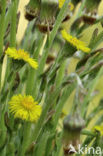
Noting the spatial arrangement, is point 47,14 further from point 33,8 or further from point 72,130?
point 72,130

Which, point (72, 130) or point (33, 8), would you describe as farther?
point (33, 8)

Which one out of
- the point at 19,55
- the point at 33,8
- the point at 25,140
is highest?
the point at 33,8

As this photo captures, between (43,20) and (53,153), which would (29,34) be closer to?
(43,20)

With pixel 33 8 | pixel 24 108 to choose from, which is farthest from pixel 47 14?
pixel 24 108

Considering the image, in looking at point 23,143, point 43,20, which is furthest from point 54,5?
point 23,143

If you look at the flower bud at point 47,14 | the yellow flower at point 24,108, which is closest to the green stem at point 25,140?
the yellow flower at point 24,108

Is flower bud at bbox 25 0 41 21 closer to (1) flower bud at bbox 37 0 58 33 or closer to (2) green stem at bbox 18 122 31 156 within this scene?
(1) flower bud at bbox 37 0 58 33

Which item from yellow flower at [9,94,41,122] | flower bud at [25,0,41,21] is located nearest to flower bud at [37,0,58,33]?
flower bud at [25,0,41,21]
